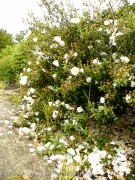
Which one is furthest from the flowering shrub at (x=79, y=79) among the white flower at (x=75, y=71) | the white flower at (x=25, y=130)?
the white flower at (x=25, y=130)

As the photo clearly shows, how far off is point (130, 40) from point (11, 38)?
26274 millimetres

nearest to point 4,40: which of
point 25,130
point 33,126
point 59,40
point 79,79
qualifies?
point 59,40

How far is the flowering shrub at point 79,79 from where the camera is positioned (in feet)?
16.4

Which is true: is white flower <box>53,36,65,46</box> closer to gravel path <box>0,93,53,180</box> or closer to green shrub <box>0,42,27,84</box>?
gravel path <box>0,93,53,180</box>

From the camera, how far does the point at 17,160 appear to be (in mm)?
4621

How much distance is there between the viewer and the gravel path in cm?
429

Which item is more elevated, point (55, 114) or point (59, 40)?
point (59, 40)

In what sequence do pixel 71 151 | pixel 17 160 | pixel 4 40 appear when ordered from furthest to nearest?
pixel 4 40 → pixel 71 151 → pixel 17 160

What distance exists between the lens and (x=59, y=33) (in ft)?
20.2

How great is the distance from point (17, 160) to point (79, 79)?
1730 mm

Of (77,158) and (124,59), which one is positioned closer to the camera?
(77,158)

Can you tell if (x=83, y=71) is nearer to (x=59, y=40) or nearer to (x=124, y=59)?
(x=124, y=59)

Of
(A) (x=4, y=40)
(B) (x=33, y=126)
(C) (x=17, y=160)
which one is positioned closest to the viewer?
(C) (x=17, y=160)

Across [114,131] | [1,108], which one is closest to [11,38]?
[1,108]
